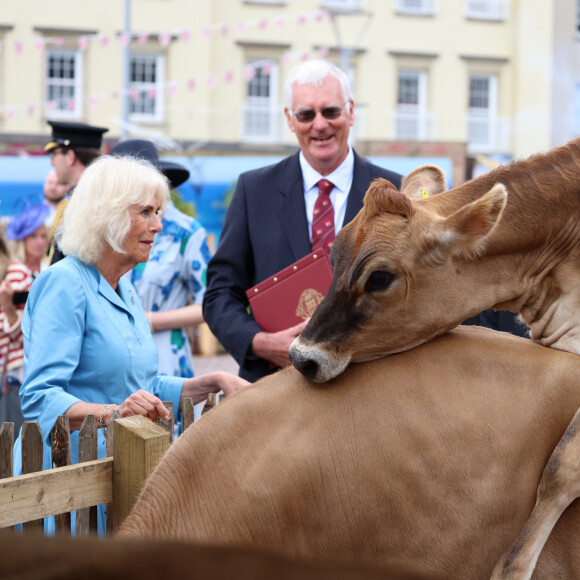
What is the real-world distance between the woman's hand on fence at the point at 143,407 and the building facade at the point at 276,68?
21044 mm

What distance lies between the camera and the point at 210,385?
3.17 metres

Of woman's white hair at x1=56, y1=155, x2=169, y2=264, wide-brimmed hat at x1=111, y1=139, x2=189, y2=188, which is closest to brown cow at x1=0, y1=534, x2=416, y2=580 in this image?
woman's white hair at x1=56, y1=155, x2=169, y2=264

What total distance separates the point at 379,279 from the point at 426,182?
0.62 m

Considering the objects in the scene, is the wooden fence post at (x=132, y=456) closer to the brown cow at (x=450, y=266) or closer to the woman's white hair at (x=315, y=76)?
the brown cow at (x=450, y=266)

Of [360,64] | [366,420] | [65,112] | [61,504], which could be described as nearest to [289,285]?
[61,504]

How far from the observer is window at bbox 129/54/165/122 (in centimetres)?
2928

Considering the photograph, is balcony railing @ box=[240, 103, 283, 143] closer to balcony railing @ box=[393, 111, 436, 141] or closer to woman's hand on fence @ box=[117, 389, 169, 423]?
balcony railing @ box=[393, 111, 436, 141]

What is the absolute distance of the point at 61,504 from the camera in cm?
229

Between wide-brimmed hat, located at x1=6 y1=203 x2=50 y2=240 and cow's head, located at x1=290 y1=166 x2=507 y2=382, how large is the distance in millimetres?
5287

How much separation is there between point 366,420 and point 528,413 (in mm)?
303

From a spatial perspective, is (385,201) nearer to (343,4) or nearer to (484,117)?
(343,4)

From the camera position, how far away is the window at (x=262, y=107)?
30.6 m

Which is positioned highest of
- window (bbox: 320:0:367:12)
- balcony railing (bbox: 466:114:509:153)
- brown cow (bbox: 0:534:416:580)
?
window (bbox: 320:0:367:12)

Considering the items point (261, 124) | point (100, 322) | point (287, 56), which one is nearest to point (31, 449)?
point (100, 322)
